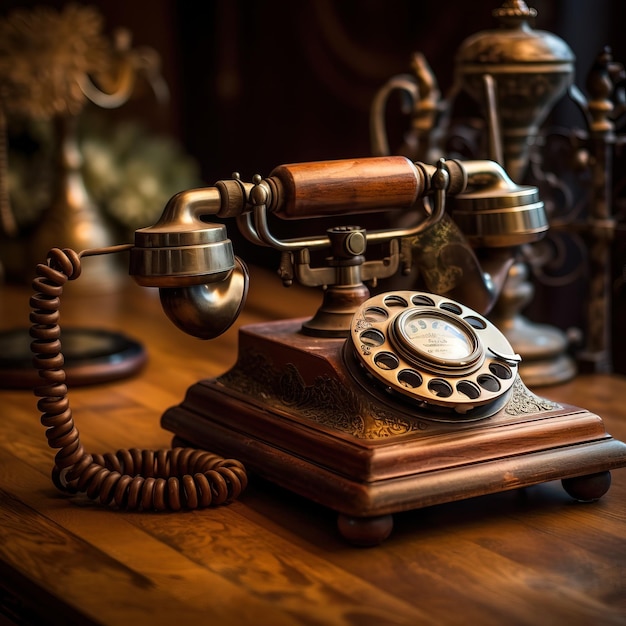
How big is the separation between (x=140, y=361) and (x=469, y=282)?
660 mm

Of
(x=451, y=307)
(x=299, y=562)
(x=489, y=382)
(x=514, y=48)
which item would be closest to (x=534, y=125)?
(x=514, y=48)

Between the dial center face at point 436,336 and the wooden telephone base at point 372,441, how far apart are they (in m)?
0.06

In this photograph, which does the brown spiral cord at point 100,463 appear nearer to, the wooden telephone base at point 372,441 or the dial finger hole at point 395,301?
the wooden telephone base at point 372,441

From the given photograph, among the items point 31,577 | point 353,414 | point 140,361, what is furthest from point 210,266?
point 140,361

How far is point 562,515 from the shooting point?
123 centimetres

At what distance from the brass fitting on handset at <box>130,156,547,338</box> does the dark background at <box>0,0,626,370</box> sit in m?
0.78

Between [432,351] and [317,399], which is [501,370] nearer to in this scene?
[432,351]

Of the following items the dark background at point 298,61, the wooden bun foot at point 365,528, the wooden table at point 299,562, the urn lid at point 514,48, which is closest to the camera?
the wooden table at point 299,562

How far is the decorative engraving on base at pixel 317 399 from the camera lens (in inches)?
45.8

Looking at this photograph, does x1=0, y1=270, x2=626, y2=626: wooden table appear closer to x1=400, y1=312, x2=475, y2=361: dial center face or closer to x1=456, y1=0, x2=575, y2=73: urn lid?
x1=400, y1=312, x2=475, y2=361: dial center face

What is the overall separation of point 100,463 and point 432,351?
379 millimetres

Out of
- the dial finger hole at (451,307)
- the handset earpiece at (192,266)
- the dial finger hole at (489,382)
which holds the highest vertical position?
the handset earpiece at (192,266)

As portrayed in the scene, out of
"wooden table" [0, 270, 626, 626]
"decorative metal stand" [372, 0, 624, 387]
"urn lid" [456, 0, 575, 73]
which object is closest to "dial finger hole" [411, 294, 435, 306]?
"wooden table" [0, 270, 626, 626]

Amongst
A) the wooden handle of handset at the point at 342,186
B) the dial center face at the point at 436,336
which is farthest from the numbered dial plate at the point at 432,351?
the wooden handle of handset at the point at 342,186
